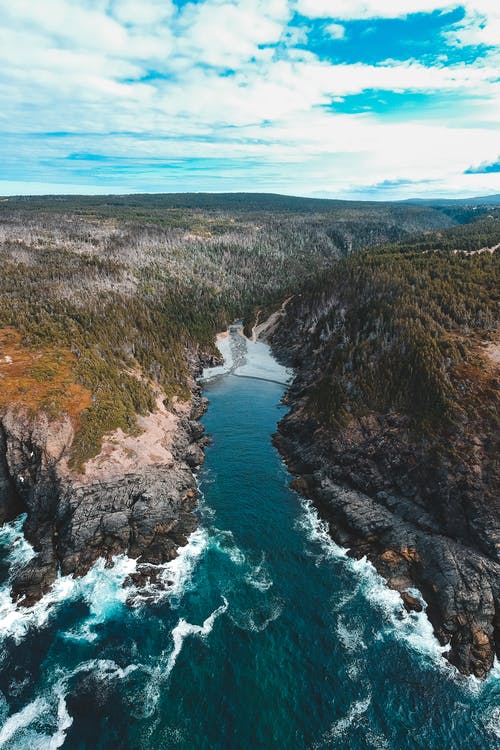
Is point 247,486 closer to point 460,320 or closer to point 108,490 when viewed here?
point 108,490

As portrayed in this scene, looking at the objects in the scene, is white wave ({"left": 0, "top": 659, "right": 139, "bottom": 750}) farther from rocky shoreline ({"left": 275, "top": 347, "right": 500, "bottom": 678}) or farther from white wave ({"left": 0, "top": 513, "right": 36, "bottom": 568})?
rocky shoreline ({"left": 275, "top": 347, "right": 500, "bottom": 678})

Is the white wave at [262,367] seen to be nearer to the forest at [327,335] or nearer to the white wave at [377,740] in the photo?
the forest at [327,335]

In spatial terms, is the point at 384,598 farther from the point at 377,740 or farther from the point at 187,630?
the point at 187,630

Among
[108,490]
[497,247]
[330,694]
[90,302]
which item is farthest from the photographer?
[497,247]

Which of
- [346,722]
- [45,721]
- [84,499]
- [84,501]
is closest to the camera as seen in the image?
[346,722]

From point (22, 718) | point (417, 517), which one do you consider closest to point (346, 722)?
point (417, 517)

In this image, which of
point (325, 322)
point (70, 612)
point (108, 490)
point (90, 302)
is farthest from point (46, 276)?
point (70, 612)

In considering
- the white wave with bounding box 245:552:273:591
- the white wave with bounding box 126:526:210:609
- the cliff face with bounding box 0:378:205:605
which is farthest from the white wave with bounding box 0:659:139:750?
the white wave with bounding box 245:552:273:591
